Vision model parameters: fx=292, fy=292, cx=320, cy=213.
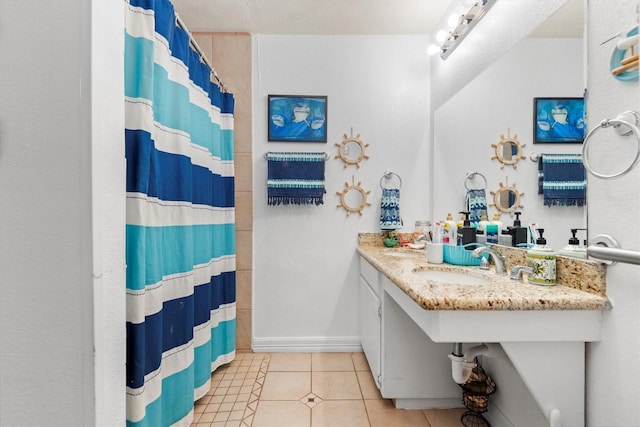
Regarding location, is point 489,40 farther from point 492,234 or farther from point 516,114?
point 492,234

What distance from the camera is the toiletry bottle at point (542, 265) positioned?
39.4 inches

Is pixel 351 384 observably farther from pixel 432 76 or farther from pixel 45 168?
pixel 432 76

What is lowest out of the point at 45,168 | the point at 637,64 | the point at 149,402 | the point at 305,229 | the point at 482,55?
the point at 149,402

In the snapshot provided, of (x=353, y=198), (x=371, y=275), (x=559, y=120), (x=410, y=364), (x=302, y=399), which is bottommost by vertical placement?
(x=302, y=399)

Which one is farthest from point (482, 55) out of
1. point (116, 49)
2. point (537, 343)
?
point (116, 49)

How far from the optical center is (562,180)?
106cm

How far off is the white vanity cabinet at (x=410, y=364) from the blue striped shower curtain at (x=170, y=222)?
3.20ft

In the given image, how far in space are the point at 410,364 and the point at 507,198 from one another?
3.18 feet

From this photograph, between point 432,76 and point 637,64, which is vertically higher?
point 432,76

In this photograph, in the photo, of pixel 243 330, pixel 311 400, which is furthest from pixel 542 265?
pixel 243 330

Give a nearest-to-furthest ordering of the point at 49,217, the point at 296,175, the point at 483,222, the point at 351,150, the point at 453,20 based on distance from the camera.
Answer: the point at 49,217 < the point at 483,222 < the point at 453,20 < the point at 296,175 < the point at 351,150

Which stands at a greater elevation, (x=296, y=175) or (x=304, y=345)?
(x=296, y=175)

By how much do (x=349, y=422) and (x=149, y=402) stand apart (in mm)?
941

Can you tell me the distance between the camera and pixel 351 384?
5.88 ft
